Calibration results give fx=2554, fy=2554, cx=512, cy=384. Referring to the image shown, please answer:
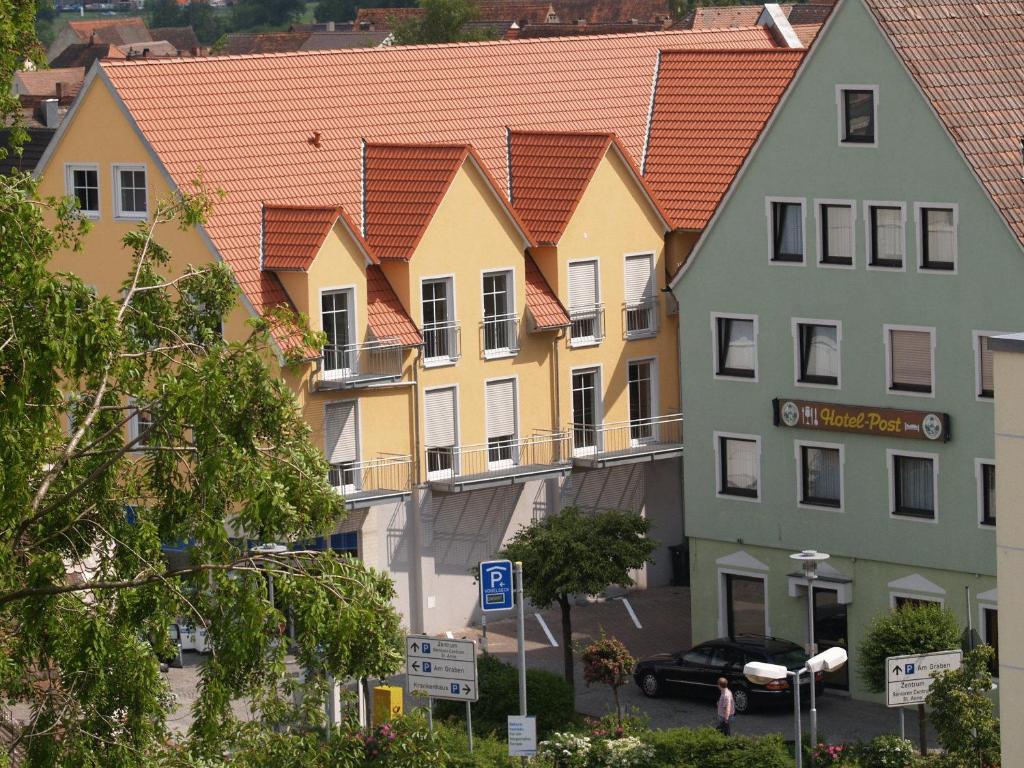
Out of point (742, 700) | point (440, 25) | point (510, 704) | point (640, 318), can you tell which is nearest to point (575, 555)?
point (742, 700)

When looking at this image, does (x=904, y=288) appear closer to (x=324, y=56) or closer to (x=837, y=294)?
(x=837, y=294)

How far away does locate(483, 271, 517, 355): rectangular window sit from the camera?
55.9 m

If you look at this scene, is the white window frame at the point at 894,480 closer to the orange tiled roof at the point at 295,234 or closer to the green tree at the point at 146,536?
the orange tiled roof at the point at 295,234

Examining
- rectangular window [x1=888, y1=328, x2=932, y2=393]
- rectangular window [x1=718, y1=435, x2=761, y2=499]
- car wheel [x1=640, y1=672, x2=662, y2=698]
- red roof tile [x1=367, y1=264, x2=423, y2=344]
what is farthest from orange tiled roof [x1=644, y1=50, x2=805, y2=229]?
car wheel [x1=640, y1=672, x2=662, y2=698]

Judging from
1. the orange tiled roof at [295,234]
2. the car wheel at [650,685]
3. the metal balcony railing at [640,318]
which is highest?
the orange tiled roof at [295,234]

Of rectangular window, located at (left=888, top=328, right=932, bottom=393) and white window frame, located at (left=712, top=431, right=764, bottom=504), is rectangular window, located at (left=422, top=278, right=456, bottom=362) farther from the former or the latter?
rectangular window, located at (left=888, top=328, right=932, bottom=393)

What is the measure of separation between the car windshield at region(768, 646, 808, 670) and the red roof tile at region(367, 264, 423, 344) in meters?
11.0

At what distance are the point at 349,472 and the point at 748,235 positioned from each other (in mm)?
9854

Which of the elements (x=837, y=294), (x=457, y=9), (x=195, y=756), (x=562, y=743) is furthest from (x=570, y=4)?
(x=195, y=756)

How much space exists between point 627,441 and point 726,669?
11.2 meters

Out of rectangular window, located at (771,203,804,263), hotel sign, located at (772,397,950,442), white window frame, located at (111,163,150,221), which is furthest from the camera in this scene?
white window frame, located at (111,163,150,221)

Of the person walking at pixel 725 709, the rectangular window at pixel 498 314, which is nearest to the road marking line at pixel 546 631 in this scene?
the rectangular window at pixel 498 314

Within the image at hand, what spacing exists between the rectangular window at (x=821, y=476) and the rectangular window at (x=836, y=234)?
3.69 metres

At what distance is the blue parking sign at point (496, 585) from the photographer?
40.5m
